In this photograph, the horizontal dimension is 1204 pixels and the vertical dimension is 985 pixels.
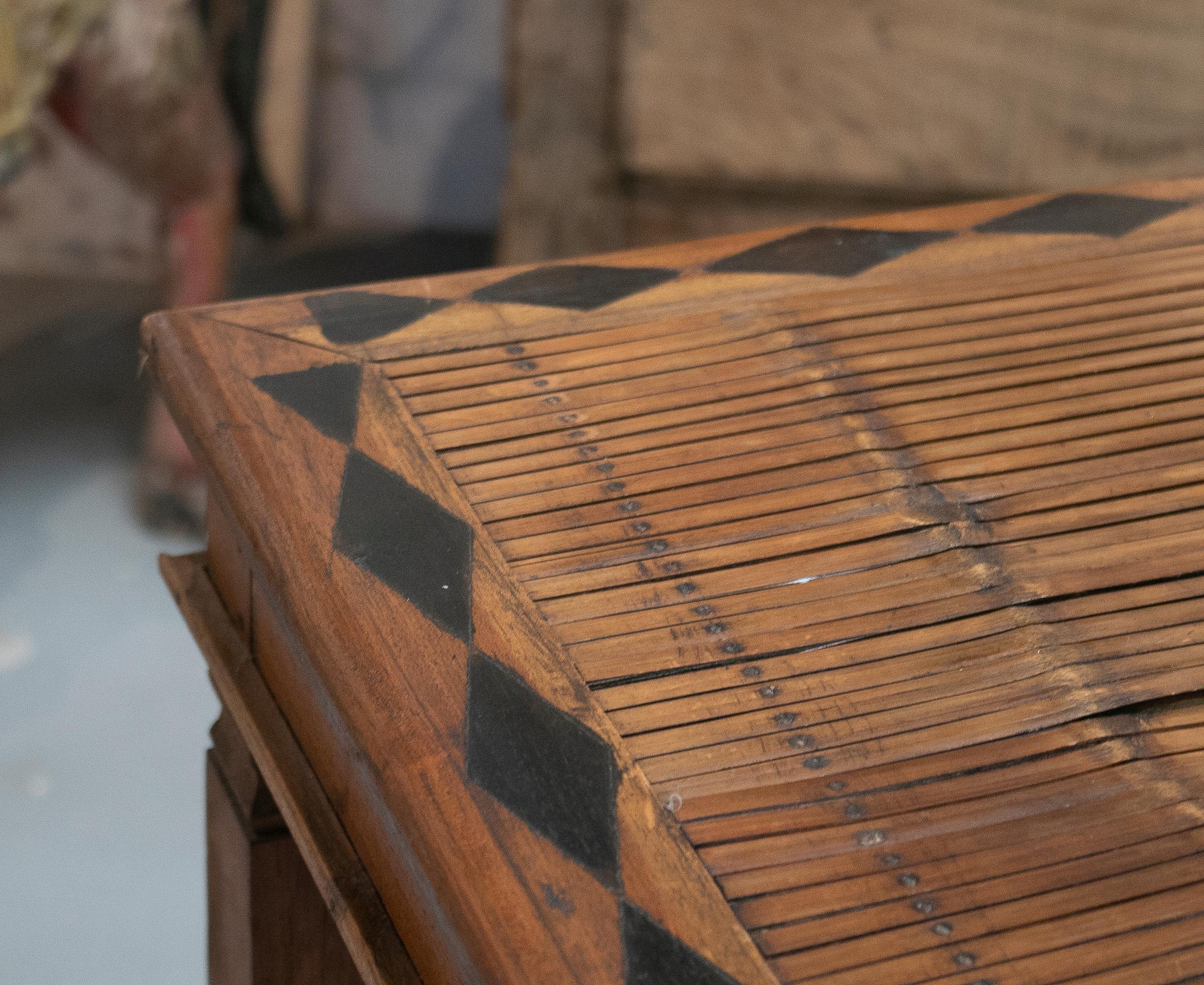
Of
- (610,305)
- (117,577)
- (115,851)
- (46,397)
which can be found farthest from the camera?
(46,397)

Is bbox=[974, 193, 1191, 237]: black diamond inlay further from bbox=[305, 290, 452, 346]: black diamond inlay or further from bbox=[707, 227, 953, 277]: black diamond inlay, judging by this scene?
bbox=[305, 290, 452, 346]: black diamond inlay

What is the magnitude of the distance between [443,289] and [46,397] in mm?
1638

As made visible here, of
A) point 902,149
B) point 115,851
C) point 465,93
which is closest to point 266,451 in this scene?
point 115,851

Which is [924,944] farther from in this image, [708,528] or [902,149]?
[902,149]

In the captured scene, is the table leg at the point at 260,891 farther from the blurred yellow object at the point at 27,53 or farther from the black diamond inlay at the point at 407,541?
the blurred yellow object at the point at 27,53

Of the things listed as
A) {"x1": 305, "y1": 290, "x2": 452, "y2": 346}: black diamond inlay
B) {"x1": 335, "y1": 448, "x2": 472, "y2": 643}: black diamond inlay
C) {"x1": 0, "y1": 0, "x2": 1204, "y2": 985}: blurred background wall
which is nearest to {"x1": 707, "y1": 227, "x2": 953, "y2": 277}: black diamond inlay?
{"x1": 305, "y1": 290, "x2": 452, "y2": 346}: black diamond inlay

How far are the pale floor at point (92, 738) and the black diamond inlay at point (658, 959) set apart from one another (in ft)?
3.04

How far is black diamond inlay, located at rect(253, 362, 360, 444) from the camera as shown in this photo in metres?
0.75

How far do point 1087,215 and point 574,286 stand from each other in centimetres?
41

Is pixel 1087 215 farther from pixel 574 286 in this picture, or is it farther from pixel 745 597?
pixel 745 597

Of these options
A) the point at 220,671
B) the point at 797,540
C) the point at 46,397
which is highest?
the point at 797,540

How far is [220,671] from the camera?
2.59 feet

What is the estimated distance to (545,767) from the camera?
1.89 ft

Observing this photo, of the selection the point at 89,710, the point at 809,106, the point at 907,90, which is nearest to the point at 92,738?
the point at 89,710
